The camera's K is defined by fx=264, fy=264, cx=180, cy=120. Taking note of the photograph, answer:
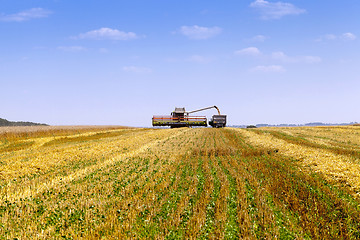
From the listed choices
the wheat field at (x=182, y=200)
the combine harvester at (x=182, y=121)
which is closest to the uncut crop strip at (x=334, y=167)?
the wheat field at (x=182, y=200)

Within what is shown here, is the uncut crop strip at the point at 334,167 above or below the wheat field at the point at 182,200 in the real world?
above

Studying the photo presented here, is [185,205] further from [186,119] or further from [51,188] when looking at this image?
[186,119]

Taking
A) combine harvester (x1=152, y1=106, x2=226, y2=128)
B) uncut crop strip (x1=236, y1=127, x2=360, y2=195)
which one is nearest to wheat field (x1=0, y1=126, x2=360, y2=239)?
uncut crop strip (x1=236, y1=127, x2=360, y2=195)

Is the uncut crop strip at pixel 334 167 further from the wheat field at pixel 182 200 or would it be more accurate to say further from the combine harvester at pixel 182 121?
the combine harvester at pixel 182 121

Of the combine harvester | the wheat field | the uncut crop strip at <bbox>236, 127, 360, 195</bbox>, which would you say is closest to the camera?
the wheat field

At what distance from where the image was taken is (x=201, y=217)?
7.64m

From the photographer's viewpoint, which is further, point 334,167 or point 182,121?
point 182,121

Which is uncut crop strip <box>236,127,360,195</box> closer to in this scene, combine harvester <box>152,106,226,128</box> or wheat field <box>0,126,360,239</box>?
wheat field <box>0,126,360,239</box>

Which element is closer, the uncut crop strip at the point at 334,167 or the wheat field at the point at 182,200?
the wheat field at the point at 182,200

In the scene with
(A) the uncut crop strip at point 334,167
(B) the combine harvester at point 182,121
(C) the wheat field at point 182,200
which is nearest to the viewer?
(C) the wheat field at point 182,200

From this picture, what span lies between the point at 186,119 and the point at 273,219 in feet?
168

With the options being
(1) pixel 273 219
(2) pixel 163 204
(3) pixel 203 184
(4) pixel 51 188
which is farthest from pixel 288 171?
(4) pixel 51 188

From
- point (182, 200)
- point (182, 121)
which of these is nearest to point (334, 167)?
point (182, 200)

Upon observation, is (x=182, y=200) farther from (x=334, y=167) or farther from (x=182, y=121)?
(x=182, y=121)
